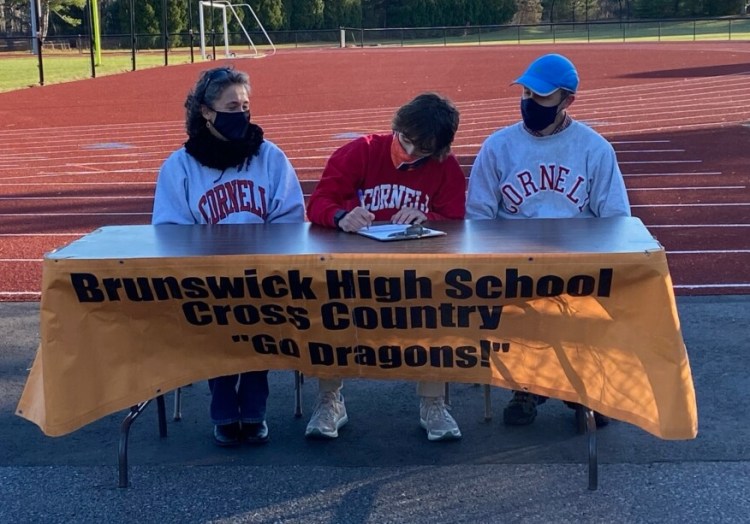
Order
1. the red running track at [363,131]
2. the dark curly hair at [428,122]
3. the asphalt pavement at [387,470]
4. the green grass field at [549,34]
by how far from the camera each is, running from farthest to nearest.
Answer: the green grass field at [549,34], the red running track at [363,131], the dark curly hair at [428,122], the asphalt pavement at [387,470]

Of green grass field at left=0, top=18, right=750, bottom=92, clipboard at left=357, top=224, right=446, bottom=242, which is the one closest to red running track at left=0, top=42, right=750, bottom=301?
clipboard at left=357, top=224, right=446, bottom=242

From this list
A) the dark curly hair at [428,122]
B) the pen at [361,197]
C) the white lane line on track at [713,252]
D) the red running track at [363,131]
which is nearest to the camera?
the dark curly hair at [428,122]

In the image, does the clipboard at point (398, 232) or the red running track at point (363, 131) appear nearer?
the clipboard at point (398, 232)

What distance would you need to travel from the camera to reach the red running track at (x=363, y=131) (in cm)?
884

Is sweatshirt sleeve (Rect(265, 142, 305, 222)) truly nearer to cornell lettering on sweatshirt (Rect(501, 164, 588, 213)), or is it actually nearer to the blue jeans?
the blue jeans

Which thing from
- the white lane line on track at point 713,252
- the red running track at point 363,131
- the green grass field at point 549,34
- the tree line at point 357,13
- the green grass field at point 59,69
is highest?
the tree line at point 357,13

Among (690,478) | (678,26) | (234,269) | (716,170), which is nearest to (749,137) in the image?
(716,170)

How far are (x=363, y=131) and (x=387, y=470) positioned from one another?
13462mm

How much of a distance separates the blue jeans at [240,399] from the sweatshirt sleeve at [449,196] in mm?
1081

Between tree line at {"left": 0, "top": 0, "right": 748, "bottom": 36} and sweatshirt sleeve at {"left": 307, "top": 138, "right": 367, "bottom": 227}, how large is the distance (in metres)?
60.3

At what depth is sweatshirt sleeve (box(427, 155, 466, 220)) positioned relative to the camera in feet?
Result: 14.9

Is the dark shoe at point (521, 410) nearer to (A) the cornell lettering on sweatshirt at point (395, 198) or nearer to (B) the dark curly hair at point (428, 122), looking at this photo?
(A) the cornell lettering on sweatshirt at point (395, 198)

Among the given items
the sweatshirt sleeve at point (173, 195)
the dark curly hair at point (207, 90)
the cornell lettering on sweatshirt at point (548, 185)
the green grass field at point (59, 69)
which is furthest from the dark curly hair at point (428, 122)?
the green grass field at point (59, 69)

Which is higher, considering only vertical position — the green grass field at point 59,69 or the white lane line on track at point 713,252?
the green grass field at point 59,69
